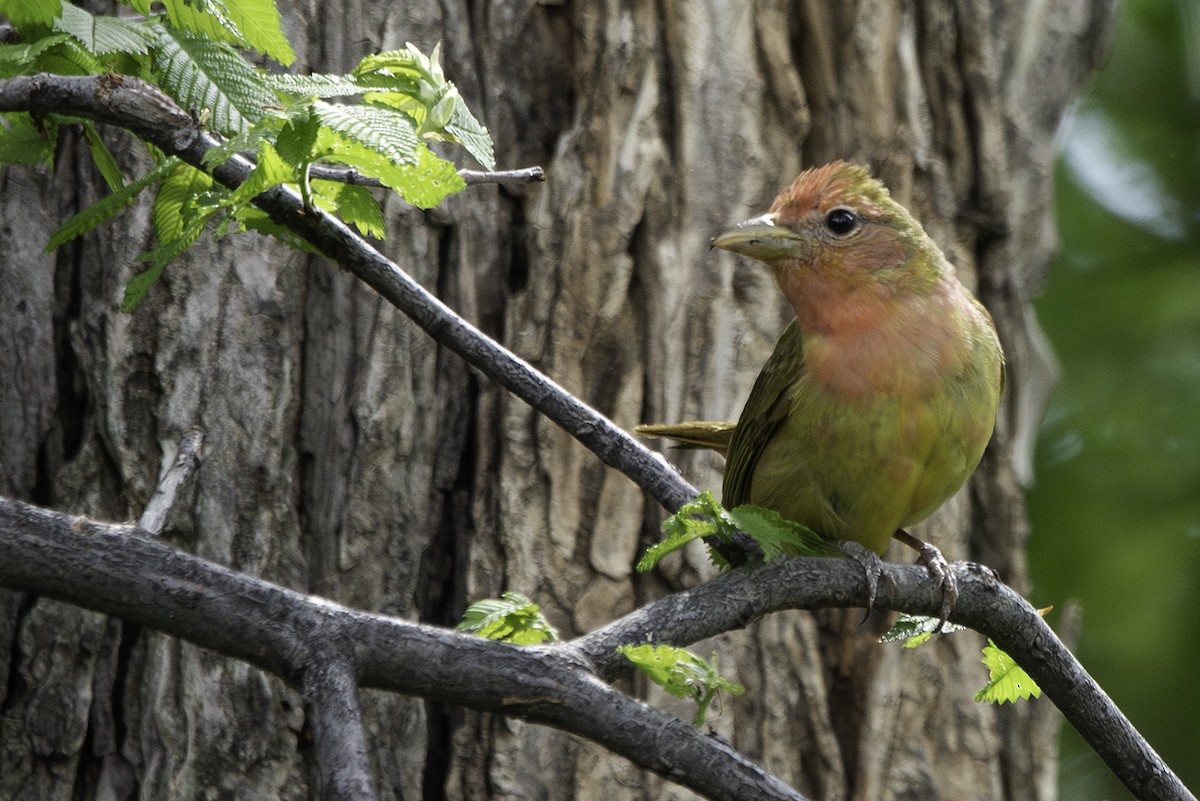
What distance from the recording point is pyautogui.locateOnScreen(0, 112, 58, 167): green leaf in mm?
2285

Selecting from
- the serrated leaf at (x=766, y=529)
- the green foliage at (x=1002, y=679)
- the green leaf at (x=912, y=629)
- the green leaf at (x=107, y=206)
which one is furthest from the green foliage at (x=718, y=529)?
the green leaf at (x=107, y=206)

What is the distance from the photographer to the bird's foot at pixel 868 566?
2793 millimetres

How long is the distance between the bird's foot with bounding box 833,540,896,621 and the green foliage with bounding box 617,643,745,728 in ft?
2.17

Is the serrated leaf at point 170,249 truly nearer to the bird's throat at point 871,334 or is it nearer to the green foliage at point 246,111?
the green foliage at point 246,111

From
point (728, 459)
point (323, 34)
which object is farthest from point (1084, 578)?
point (323, 34)

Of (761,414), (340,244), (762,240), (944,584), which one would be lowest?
(944,584)

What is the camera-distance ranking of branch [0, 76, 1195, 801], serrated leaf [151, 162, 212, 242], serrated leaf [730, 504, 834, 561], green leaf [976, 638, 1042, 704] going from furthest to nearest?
green leaf [976, 638, 1042, 704] → serrated leaf [730, 504, 834, 561] → serrated leaf [151, 162, 212, 242] → branch [0, 76, 1195, 801]

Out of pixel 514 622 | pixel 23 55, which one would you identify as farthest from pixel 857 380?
pixel 23 55

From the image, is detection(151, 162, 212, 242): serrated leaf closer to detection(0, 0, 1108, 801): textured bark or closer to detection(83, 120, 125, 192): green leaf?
detection(83, 120, 125, 192): green leaf

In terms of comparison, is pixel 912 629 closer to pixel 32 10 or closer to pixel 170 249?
pixel 170 249

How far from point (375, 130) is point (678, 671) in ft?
2.97

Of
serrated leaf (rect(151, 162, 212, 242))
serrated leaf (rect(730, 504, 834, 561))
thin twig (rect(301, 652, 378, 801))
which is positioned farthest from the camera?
serrated leaf (rect(730, 504, 834, 561))

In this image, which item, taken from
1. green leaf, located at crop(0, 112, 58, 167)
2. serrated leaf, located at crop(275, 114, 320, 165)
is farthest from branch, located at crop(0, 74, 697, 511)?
green leaf, located at crop(0, 112, 58, 167)

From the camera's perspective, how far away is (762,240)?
367cm
